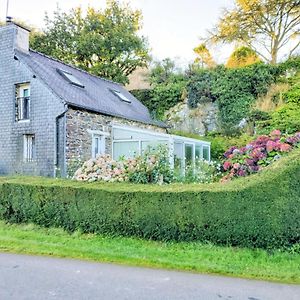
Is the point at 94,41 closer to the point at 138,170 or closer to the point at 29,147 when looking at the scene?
the point at 29,147

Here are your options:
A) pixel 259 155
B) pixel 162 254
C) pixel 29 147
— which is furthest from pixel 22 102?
pixel 162 254

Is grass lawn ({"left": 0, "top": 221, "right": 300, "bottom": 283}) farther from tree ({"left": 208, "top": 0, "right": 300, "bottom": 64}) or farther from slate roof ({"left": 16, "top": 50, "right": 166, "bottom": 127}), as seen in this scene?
tree ({"left": 208, "top": 0, "right": 300, "bottom": 64})

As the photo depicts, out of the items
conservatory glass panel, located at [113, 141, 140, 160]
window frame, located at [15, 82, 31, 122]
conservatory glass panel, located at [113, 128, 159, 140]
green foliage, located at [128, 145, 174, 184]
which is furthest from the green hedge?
conservatory glass panel, located at [113, 128, 159, 140]

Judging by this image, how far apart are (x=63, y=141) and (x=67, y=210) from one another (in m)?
7.38

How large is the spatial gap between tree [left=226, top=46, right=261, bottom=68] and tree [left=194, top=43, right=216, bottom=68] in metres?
1.57

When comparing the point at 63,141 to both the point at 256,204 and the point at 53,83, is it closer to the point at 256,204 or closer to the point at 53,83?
the point at 53,83

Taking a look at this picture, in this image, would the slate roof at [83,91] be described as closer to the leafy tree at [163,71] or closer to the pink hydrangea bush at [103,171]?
the leafy tree at [163,71]

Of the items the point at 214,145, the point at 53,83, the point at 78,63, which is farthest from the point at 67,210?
the point at 78,63

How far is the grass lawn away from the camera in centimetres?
498

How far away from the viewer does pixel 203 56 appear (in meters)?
28.2

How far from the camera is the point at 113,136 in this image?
55.6 ft

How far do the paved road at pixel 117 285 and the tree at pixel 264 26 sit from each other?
21.5m

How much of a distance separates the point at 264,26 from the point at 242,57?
2.48 metres

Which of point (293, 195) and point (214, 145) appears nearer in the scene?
point (293, 195)
